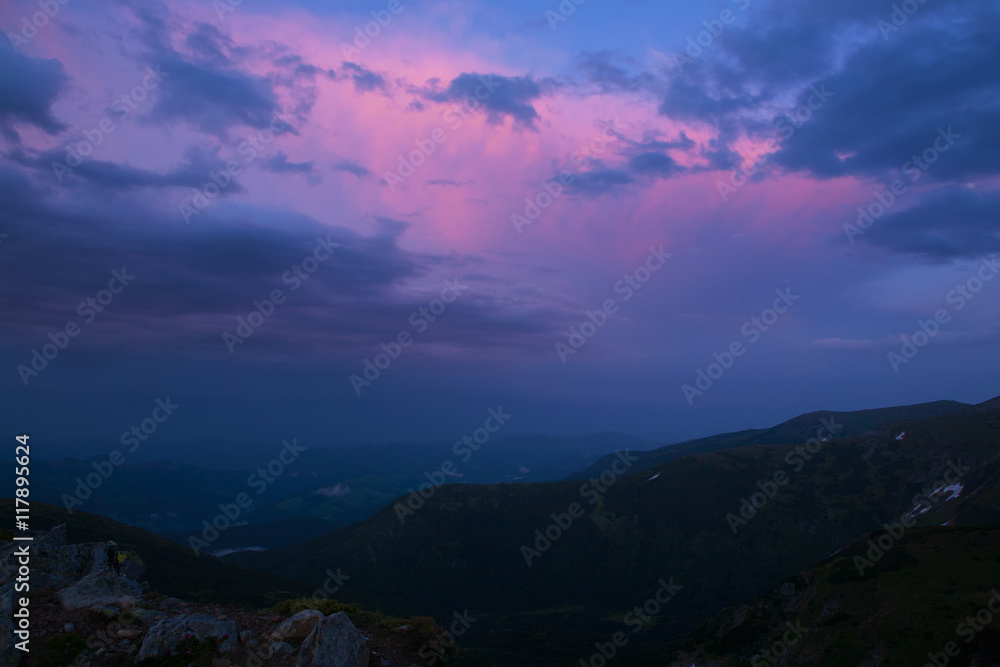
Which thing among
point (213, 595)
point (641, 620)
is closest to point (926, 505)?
point (641, 620)

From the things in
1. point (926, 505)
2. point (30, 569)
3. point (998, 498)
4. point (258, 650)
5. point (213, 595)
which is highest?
point (30, 569)

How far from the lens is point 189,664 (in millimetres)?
21281

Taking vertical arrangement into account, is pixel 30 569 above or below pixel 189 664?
above

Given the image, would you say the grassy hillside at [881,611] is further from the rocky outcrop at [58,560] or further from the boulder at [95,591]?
the rocky outcrop at [58,560]

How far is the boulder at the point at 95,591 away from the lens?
2400 cm

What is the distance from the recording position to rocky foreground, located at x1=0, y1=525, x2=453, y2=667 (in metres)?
21.2

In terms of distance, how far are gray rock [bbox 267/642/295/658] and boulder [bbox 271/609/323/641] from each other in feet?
2.40

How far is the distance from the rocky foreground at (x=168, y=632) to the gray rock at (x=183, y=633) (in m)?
0.04

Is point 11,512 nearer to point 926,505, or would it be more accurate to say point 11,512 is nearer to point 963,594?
point 963,594

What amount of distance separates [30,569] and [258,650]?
15405mm

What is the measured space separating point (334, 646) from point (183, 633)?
7181 mm

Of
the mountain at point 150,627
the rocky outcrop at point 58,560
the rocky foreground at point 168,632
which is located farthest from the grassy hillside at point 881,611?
the rocky outcrop at point 58,560

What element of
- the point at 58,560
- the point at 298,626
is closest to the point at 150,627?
the point at 298,626

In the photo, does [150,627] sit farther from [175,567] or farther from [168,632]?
[175,567]
